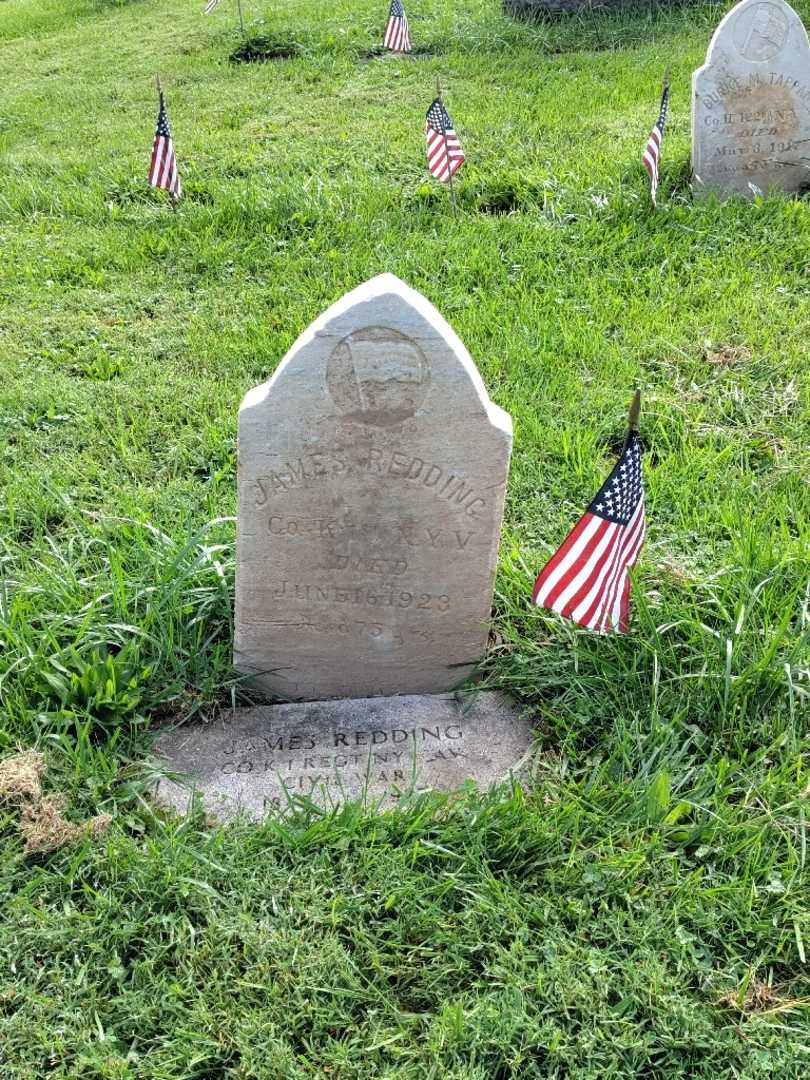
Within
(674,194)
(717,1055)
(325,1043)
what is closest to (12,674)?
(325,1043)

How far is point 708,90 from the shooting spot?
226 inches

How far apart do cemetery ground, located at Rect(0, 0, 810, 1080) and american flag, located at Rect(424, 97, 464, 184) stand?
0.95 ft

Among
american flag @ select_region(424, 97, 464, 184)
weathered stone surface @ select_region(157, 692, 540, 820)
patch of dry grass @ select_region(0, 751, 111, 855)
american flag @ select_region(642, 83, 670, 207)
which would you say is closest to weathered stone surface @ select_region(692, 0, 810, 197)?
american flag @ select_region(642, 83, 670, 207)

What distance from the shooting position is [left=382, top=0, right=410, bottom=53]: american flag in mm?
8242

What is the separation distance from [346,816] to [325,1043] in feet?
1.75

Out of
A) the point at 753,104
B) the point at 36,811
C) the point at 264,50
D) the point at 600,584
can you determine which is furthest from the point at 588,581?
the point at 264,50

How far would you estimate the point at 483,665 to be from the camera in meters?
3.07

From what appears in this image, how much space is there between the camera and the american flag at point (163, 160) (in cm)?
586

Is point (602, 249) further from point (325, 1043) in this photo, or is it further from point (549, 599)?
point (325, 1043)

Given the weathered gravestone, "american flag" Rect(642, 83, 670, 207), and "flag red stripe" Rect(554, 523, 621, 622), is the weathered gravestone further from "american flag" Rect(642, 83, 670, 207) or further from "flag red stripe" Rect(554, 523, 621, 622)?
"american flag" Rect(642, 83, 670, 207)

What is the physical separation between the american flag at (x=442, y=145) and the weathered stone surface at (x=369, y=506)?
11.7 ft

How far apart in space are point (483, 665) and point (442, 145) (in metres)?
3.72

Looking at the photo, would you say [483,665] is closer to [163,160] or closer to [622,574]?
[622,574]

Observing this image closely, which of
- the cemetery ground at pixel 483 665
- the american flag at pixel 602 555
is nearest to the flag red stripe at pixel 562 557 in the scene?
the american flag at pixel 602 555
